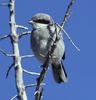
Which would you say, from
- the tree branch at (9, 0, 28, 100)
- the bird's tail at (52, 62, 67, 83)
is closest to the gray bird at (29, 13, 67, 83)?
the bird's tail at (52, 62, 67, 83)

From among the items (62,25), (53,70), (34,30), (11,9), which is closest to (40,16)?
(34,30)

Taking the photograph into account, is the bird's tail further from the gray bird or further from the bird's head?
the bird's head

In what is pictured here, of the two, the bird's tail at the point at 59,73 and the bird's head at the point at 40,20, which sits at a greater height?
the bird's head at the point at 40,20

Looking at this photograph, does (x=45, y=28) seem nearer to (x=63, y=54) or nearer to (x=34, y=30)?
(x=34, y=30)

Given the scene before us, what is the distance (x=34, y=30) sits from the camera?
562 cm

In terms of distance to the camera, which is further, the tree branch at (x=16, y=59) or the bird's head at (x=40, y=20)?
the bird's head at (x=40, y=20)

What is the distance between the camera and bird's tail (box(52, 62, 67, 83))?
536 cm

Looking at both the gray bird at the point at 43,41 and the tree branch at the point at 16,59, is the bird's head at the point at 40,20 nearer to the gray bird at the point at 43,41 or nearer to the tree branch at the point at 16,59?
the gray bird at the point at 43,41

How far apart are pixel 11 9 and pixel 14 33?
0.86ft

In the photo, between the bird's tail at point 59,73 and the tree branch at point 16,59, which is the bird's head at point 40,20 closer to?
the bird's tail at point 59,73

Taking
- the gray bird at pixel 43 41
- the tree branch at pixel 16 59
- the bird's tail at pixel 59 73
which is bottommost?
the bird's tail at pixel 59 73

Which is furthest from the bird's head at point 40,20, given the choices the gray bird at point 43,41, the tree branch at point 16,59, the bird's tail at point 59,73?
the tree branch at point 16,59

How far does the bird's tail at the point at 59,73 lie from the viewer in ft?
17.6

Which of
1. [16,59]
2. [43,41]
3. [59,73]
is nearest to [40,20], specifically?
[43,41]
